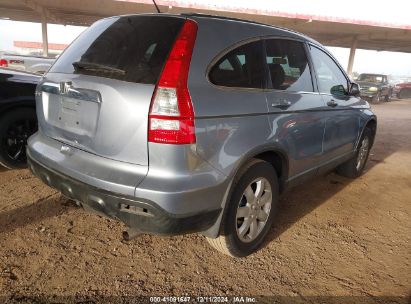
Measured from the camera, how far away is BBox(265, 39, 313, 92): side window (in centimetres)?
293

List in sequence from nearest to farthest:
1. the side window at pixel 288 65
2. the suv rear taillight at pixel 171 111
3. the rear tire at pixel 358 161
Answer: the suv rear taillight at pixel 171 111 → the side window at pixel 288 65 → the rear tire at pixel 358 161

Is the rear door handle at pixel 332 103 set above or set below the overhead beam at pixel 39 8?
below

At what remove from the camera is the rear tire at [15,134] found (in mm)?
4234

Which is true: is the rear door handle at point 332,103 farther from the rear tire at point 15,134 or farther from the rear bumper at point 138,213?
the rear tire at point 15,134

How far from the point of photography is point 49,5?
65.4 ft

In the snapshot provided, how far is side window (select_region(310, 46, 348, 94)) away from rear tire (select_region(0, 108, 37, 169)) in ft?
11.1

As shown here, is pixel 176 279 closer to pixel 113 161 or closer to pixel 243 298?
pixel 243 298

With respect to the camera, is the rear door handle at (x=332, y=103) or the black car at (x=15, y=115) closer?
the rear door handle at (x=332, y=103)

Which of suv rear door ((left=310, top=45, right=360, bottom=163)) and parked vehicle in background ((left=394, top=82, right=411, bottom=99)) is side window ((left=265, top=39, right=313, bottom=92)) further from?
parked vehicle in background ((left=394, top=82, right=411, bottom=99))

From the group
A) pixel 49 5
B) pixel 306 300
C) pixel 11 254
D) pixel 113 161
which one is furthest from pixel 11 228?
pixel 49 5

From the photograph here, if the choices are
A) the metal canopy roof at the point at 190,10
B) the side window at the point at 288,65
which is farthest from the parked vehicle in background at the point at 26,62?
the side window at the point at 288,65

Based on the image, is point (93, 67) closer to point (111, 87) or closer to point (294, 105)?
point (111, 87)

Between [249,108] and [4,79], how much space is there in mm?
3184

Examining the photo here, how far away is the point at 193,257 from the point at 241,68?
1545 mm
